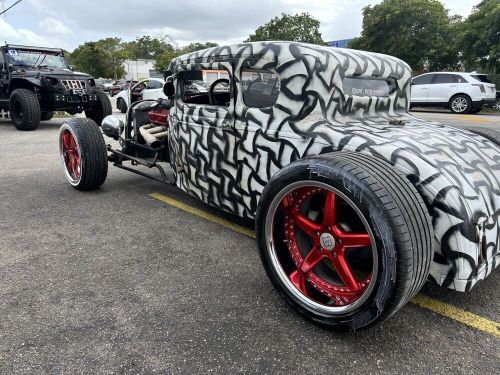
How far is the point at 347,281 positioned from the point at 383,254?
402 millimetres

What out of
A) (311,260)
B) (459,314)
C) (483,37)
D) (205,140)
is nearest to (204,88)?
(205,140)

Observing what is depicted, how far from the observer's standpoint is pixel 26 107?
10992 mm

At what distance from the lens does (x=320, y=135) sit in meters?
2.88

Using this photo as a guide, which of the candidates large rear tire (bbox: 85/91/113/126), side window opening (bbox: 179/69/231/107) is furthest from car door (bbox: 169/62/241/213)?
large rear tire (bbox: 85/91/113/126)

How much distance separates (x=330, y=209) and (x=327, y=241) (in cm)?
20

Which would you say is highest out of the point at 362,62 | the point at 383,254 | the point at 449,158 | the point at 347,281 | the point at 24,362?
the point at 362,62

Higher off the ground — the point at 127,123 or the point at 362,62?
the point at 362,62

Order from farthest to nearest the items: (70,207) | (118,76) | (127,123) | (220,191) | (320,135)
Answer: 1. (118,76)
2. (127,123)
3. (70,207)
4. (220,191)
5. (320,135)

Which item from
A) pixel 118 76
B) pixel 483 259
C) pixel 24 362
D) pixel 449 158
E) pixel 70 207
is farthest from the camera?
pixel 118 76

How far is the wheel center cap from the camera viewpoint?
2.39 meters

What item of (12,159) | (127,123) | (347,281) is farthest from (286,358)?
(12,159)

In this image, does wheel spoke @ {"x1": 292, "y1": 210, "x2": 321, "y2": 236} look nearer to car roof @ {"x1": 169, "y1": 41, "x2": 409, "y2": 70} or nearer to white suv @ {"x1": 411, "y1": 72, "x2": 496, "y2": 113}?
car roof @ {"x1": 169, "y1": 41, "x2": 409, "y2": 70}

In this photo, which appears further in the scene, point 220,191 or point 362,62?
point 220,191

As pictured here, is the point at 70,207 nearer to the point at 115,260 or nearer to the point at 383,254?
the point at 115,260
